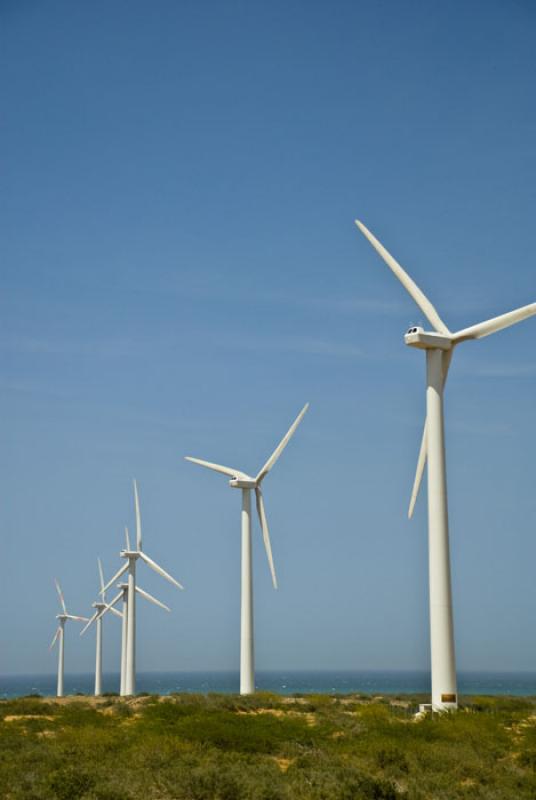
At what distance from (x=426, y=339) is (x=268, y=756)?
18.9 m

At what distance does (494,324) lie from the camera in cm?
4394

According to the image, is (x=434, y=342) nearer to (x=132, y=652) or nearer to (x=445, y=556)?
(x=445, y=556)

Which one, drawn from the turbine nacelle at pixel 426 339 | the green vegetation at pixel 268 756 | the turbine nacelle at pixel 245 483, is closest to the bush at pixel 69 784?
the green vegetation at pixel 268 756

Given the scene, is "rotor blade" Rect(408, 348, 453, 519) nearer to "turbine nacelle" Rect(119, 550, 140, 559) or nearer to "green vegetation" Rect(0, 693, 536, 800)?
"green vegetation" Rect(0, 693, 536, 800)

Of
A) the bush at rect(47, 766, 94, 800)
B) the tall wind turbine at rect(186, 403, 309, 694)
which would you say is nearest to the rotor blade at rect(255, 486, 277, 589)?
the tall wind turbine at rect(186, 403, 309, 694)

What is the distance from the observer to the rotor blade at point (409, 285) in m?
45.5

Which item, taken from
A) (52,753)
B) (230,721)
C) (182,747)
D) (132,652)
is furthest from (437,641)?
(132,652)

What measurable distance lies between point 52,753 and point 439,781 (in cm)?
1192

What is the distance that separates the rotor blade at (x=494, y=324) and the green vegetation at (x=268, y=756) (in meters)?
15.5

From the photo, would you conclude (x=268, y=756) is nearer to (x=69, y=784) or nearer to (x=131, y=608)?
(x=69, y=784)

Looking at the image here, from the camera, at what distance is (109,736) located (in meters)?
34.5

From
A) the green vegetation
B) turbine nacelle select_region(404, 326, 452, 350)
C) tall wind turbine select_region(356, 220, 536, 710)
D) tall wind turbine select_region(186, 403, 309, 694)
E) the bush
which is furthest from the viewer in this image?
tall wind turbine select_region(186, 403, 309, 694)

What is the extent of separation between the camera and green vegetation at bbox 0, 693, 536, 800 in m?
26.5

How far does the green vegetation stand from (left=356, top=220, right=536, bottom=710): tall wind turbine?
2.03m
